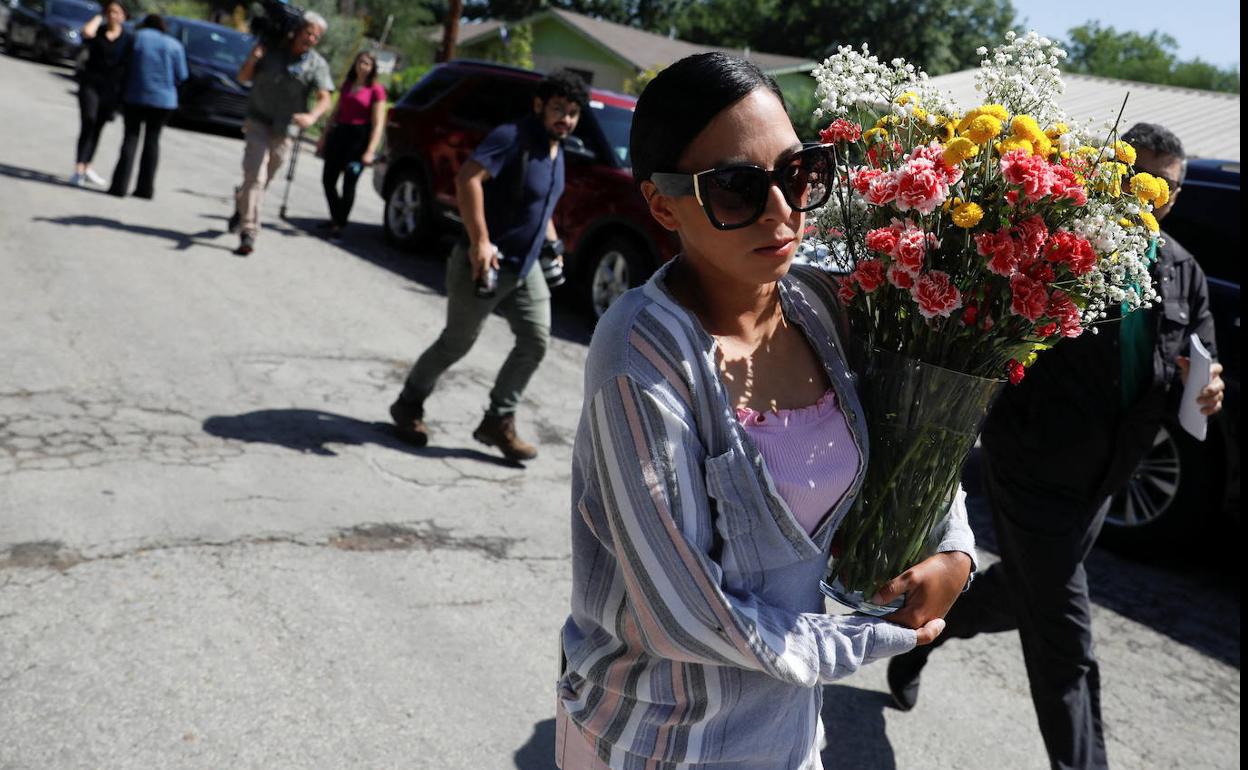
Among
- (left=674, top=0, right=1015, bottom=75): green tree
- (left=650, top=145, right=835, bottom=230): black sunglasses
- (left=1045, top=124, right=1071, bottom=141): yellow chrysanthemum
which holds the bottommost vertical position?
(left=650, top=145, right=835, bottom=230): black sunglasses

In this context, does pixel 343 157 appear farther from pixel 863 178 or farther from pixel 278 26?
pixel 863 178

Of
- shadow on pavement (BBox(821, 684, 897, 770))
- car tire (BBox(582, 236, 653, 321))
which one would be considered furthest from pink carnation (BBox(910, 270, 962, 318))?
car tire (BBox(582, 236, 653, 321))

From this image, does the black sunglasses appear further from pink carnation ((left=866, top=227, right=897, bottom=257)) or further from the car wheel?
the car wheel

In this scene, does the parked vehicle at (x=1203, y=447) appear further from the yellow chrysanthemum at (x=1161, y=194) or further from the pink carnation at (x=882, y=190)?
the pink carnation at (x=882, y=190)

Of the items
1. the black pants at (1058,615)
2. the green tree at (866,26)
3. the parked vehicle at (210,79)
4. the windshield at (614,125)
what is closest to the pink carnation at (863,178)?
the black pants at (1058,615)

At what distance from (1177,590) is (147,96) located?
32.4ft

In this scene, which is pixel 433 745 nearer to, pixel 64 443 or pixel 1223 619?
pixel 64 443

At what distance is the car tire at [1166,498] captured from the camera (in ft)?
19.5

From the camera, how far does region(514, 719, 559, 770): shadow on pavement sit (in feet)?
11.4

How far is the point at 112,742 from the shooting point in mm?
3193

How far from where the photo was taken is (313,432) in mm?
5875

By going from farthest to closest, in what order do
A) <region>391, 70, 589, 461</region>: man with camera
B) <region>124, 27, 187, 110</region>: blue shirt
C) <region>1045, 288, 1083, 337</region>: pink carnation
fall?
<region>124, 27, 187, 110</region>: blue shirt
<region>391, 70, 589, 461</region>: man with camera
<region>1045, 288, 1083, 337</region>: pink carnation

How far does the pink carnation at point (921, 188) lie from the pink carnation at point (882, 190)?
1 centimetres

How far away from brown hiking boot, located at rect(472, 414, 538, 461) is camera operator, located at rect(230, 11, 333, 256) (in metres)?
4.48
